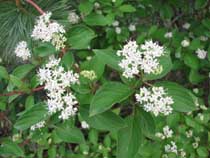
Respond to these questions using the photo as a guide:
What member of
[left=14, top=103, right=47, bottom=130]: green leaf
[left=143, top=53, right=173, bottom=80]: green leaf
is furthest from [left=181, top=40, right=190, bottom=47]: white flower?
[left=14, top=103, right=47, bottom=130]: green leaf

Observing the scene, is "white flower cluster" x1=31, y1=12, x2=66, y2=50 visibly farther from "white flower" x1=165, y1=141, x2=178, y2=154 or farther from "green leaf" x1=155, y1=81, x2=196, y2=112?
Answer: "white flower" x1=165, y1=141, x2=178, y2=154

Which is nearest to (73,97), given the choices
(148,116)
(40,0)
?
(148,116)

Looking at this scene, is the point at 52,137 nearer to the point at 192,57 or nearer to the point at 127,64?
the point at 192,57

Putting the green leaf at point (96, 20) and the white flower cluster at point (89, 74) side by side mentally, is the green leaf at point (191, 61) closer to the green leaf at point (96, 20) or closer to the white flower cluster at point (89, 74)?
the green leaf at point (96, 20)

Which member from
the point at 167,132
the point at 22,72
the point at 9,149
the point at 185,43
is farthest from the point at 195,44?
the point at 9,149

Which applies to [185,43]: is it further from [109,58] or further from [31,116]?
[31,116]
